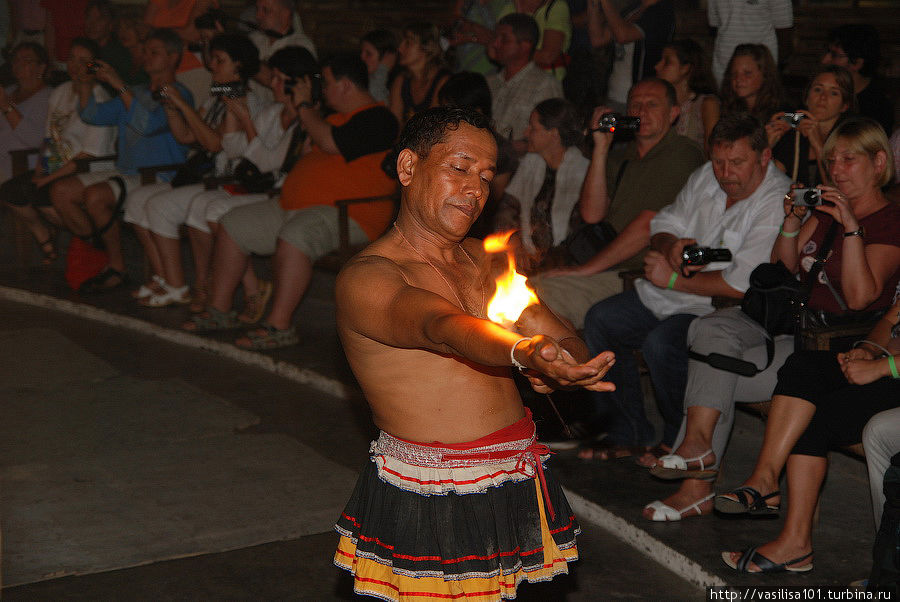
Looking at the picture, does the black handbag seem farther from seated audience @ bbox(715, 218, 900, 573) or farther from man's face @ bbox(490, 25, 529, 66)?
man's face @ bbox(490, 25, 529, 66)

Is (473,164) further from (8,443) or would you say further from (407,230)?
(8,443)

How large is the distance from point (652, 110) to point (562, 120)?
59 centimetres

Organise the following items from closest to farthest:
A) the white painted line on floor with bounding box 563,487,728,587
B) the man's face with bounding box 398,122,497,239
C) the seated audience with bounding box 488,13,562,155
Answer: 1. the man's face with bounding box 398,122,497,239
2. the white painted line on floor with bounding box 563,487,728,587
3. the seated audience with bounding box 488,13,562,155

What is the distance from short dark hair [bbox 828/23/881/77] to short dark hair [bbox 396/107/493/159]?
448 cm

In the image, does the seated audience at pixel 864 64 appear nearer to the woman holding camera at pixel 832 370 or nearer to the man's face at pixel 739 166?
the man's face at pixel 739 166

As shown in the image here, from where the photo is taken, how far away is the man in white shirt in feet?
17.1

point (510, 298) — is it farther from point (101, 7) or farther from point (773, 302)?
point (101, 7)

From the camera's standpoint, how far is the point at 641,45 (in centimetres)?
748

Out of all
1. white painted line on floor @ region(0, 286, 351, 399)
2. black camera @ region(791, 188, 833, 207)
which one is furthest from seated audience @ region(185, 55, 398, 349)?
black camera @ region(791, 188, 833, 207)

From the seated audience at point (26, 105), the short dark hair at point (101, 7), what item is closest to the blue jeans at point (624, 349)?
the seated audience at point (26, 105)

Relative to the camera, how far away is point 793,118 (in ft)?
18.4

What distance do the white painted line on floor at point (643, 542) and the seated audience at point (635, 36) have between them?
11.7 ft

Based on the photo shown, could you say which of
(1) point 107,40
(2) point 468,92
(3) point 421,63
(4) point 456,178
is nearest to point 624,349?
(2) point 468,92

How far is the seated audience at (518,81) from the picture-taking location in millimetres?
7391
